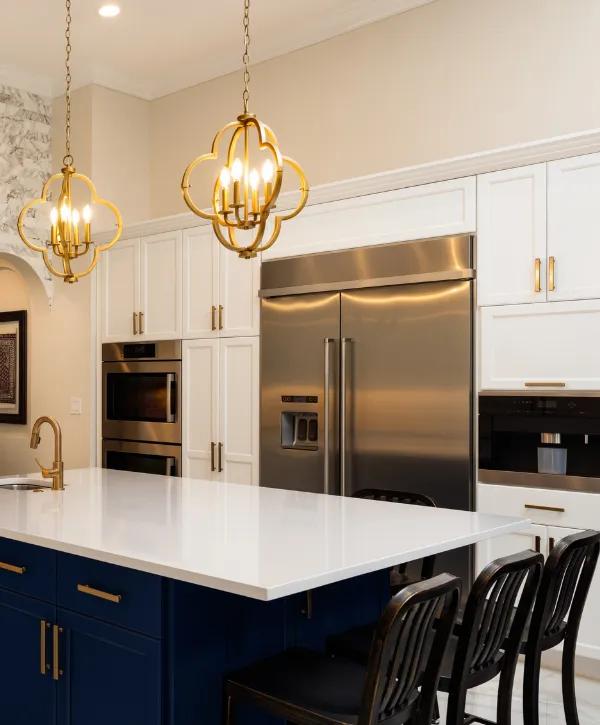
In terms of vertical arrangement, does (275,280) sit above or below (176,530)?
above

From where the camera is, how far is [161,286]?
5.23 metres

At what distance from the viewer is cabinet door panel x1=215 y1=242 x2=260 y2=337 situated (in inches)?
185

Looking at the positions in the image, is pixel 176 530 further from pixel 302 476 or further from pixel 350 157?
pixel 350 157

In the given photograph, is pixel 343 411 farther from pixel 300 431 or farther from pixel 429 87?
pixel 429 87

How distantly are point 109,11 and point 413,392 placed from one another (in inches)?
112

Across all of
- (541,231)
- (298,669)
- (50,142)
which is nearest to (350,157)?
(541,231)

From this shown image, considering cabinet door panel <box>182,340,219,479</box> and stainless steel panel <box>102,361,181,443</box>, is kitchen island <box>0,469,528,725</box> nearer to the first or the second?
cabinet door panel <box>182,340,219,479</box>

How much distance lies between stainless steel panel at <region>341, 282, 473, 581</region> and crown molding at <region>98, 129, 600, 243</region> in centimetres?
51

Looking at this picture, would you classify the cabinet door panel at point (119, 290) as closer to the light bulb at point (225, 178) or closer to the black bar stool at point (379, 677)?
the light bulb at point (225, 178)

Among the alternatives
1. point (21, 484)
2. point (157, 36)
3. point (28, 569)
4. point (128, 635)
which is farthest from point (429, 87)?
point (128, 635)

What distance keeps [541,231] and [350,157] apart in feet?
5.48

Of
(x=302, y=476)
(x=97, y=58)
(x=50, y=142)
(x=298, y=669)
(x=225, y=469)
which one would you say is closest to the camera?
(x=298, y=669)

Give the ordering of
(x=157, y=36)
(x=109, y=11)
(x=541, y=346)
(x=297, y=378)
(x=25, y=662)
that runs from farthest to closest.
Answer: (x=157, y=36) < (x=109, y=11) < (x=297, y=378) < (x=541, y=346) < (x=25, y=662)

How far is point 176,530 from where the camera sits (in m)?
2.34
